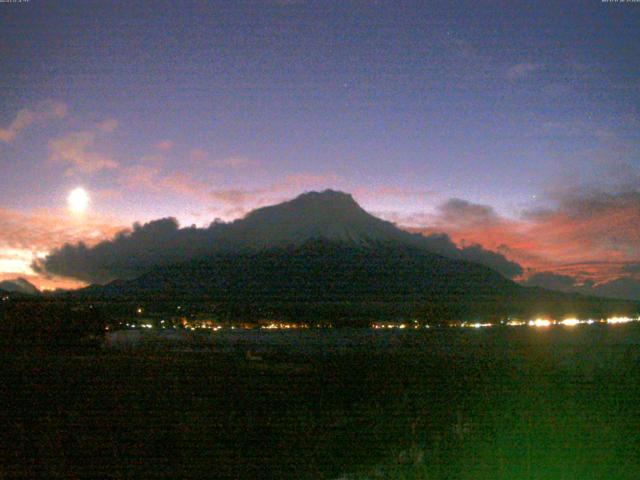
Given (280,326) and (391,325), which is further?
(280,326)

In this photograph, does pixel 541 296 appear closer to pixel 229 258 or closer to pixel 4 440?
pixel 229 258

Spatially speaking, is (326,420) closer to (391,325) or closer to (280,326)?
(391,325)

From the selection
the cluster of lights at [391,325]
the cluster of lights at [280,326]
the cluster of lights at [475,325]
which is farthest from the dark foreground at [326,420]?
the cluster of lights at [280,326]

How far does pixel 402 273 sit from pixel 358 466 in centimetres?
6420

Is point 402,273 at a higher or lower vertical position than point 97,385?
higher

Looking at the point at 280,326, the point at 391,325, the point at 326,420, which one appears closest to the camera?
the point at 326,420

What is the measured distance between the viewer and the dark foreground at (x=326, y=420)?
22.7 ft

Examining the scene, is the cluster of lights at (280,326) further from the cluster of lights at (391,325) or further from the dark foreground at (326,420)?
the dark foreground at (326,420)

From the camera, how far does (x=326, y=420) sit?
1012 centimetres

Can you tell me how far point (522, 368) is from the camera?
45.0 feet

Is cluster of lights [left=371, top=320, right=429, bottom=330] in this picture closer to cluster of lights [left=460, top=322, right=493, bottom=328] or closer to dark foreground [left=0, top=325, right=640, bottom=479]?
cluster of lights [left=460, top=322, right=493, bottom=328]

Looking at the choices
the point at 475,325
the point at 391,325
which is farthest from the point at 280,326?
the point at 475,325

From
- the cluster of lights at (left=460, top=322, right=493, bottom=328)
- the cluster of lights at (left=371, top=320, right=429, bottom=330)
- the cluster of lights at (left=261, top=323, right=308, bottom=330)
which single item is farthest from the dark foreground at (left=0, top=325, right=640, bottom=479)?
the cluster of lights at (left=261, top=323, right=308, bottom=330)

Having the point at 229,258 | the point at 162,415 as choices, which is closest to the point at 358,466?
the point at 162,415
